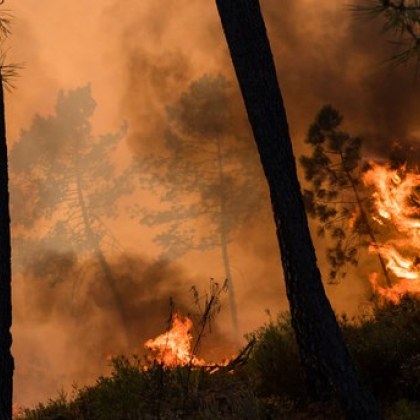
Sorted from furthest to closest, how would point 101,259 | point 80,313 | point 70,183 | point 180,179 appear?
point 80,313, point 70,183, point 101,259, point 180,179

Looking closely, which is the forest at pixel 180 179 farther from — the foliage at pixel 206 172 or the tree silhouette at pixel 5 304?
the tree silhouette at pixel 5 304

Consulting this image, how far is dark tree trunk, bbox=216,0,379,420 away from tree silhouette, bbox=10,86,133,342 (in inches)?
1019

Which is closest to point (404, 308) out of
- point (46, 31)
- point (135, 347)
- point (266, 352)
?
point (266, 352)

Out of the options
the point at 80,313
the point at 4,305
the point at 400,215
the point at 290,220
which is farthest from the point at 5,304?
the point at 80,313

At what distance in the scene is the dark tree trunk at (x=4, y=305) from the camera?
611 cm

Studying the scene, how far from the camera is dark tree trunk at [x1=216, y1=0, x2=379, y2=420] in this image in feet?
18.6

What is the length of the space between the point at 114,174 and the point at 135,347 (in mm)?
8742

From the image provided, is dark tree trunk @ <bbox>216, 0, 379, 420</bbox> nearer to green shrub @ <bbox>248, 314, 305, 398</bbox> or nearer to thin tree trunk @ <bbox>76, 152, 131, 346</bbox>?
green shrub @ <bbox>248, 314, 305, 398</bbox>

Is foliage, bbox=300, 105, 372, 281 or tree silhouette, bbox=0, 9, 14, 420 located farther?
foliage, bbox=300, 105, 372, 281

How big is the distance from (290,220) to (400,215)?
44.6ft

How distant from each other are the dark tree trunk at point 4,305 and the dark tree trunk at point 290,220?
259cm

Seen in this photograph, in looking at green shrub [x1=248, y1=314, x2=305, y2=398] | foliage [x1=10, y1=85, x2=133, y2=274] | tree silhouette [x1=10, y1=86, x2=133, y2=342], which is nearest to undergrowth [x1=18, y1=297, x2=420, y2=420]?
green shrub [x1=248, y1=314, x2=305, y2=398]

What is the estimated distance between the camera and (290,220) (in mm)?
6020

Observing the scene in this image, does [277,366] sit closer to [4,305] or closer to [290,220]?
[290,220]
